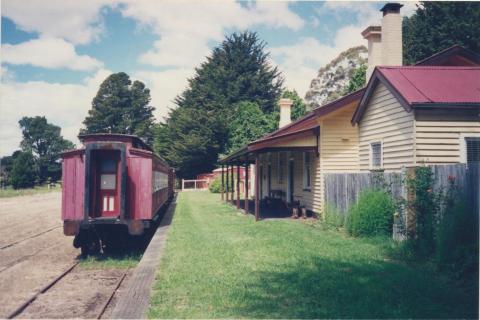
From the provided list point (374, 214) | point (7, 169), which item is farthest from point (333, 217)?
point (7, 169)

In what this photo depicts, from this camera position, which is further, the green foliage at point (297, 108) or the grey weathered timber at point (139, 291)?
the green foliage at point (297, 108)

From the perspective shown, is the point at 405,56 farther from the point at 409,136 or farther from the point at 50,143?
the point at 50,143

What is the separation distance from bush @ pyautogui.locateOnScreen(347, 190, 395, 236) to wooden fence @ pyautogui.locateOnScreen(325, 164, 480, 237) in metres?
0.28

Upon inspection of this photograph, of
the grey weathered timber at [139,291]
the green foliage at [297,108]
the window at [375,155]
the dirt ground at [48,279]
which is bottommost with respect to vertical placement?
the dirt ground at [48,279]

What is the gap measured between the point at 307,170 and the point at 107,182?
29.3 feet

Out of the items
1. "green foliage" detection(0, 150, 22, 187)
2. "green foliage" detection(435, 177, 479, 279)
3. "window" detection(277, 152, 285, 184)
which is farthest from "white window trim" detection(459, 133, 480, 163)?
"green foliage" detection(0, 150, 22, 187)

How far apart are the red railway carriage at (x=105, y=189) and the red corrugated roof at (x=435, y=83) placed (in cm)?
728

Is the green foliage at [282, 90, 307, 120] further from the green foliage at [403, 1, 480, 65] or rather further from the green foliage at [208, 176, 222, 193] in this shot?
the green foliage at [403, 1, 480, 65]

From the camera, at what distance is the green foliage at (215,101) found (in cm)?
4944

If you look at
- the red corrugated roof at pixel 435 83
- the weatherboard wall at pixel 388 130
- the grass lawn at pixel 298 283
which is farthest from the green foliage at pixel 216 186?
the grass lawn at pixel 298 283

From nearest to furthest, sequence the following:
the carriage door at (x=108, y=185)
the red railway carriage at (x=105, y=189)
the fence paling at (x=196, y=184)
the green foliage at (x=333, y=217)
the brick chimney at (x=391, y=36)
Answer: the red railway carriage at (x=105, y=189), the carriage door at (x=108, y=185), the green foliage at (x=333, y=217), the brick chimney at (x=391, y=36), the fence paling at (x=196, y=184)

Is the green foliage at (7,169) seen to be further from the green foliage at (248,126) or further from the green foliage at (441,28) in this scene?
the green foliage at (441,28)

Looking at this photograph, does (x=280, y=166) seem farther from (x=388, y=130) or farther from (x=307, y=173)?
(x=388, y=130)

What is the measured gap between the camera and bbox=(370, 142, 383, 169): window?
13.6 meters
